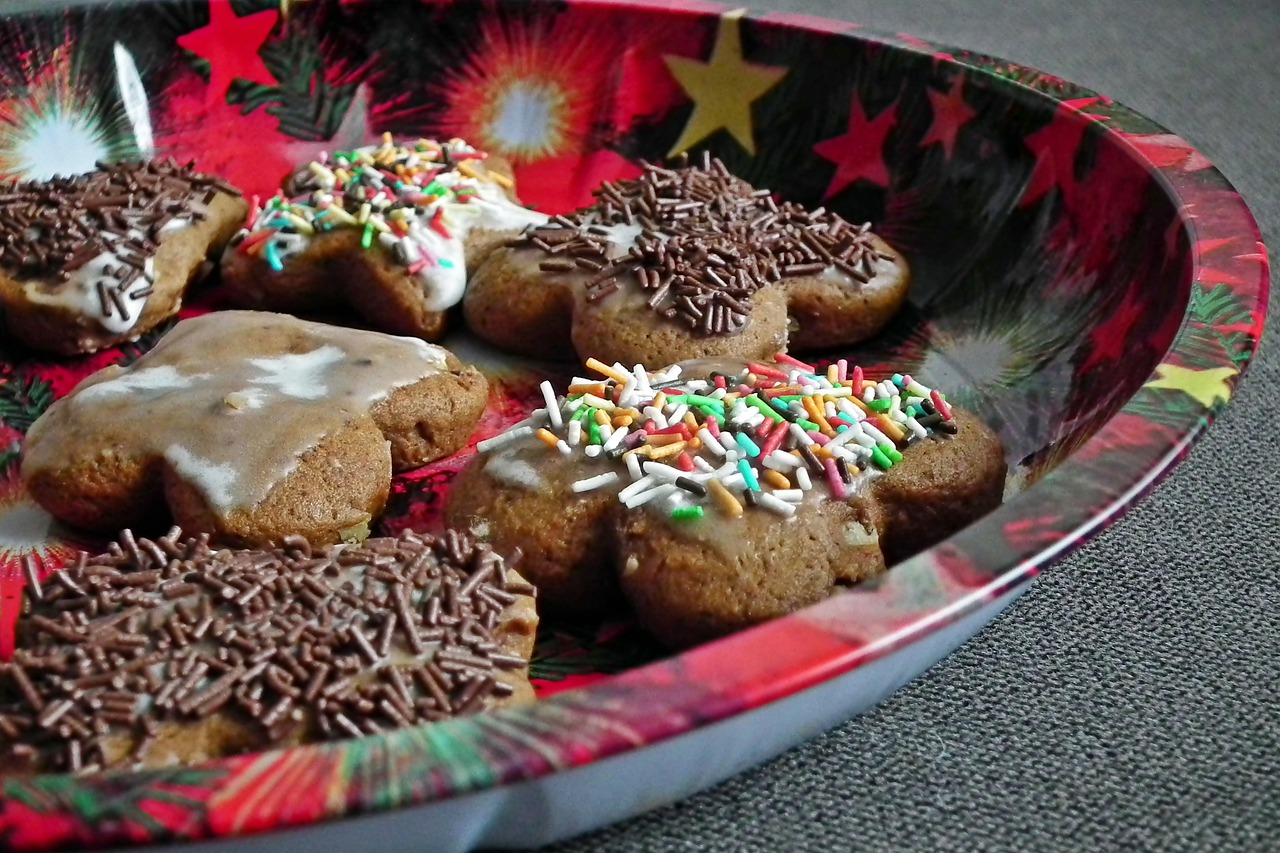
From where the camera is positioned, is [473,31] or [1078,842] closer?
[1078,842]

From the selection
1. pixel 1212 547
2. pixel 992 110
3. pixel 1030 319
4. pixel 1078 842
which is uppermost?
pixel 992 110

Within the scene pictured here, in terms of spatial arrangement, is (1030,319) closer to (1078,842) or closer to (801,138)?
(801,138)

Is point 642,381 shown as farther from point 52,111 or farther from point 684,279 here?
point 52,111

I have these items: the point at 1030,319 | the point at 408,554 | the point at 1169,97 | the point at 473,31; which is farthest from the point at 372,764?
the point at 1169,97

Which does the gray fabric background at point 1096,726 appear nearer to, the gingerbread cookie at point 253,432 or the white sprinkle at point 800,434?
the white sprinkle at point 800,434

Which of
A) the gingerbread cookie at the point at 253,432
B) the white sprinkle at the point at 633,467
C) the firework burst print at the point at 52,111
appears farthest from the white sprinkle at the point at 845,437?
the firework burst print at the point at 52,111

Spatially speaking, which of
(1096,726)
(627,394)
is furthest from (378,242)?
(1096,726)

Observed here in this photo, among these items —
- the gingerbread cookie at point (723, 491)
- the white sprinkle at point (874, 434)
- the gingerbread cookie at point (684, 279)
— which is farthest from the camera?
the gingerbread cookie at point (684, 279)
